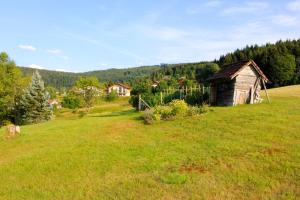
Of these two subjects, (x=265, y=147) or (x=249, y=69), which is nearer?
(x=265, y=147)

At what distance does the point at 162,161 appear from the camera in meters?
15.8

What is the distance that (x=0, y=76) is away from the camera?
54375 mm

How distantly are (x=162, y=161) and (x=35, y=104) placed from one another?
41.3 metres

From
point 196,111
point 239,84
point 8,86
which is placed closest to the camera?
point 196,111

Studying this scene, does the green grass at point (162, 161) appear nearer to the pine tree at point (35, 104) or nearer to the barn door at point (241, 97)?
the barn door at point (241, 97)

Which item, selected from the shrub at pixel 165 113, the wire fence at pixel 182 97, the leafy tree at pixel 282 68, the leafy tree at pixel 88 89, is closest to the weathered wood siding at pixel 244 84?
the wire fence at pixel 182 97

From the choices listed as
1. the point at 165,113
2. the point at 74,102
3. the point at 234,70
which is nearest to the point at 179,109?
the point at 165,113

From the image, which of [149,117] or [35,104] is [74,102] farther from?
[149,117]

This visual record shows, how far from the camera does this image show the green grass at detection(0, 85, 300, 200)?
12.5m

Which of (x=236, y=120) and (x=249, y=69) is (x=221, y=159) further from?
(x=249, y=69)

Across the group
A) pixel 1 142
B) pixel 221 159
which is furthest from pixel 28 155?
pixel 221 159

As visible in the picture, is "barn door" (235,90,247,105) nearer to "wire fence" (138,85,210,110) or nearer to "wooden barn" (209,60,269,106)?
"wooden barn" (209,60,269,106)

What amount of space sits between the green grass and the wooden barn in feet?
24.4

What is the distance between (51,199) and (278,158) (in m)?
10.6
